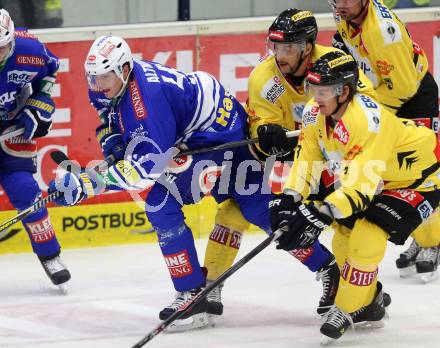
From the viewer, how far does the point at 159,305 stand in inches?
220

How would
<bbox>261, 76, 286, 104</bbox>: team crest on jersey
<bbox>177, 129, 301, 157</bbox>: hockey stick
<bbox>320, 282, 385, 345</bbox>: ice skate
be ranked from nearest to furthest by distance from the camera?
1. <bbox>320, 282, 385, 345</bbox>: ice skate
2. <bbox>177, 129, 301, 157</bbox>: hockey stick
3. <bbox>261, 76, 286, 104</bbox>: team crest on jersey

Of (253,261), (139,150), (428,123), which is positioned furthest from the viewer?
(253,261)

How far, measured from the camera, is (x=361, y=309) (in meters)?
4.93

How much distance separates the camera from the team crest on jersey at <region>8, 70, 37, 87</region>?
5.74m

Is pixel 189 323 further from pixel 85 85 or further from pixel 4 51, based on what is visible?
pixel 85 85

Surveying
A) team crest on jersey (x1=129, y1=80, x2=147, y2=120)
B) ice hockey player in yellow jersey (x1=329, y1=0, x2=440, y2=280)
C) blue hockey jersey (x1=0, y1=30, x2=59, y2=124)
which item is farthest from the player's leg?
ice hockey player in yellow jersey (x1=329, y1=0, x2=440, y2=280)

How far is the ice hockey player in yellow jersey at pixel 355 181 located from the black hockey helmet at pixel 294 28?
0.33 metres

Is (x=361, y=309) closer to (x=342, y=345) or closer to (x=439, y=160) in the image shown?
(x=342, y=345)

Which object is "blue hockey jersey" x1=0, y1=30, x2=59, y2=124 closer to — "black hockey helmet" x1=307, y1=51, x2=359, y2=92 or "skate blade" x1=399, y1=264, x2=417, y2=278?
"black hockey helmet" x1=307, y1=51, x2=359, y2=92

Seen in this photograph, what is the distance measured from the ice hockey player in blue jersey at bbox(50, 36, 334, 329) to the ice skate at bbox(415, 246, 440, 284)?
851 mm

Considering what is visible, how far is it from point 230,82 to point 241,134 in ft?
4.98

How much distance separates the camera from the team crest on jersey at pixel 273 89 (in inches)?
208

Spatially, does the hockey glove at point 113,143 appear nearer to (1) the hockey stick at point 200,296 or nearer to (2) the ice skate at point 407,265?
(1) the hockey stick at point 200,296

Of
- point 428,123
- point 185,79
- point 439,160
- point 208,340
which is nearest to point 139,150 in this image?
point 185,79
